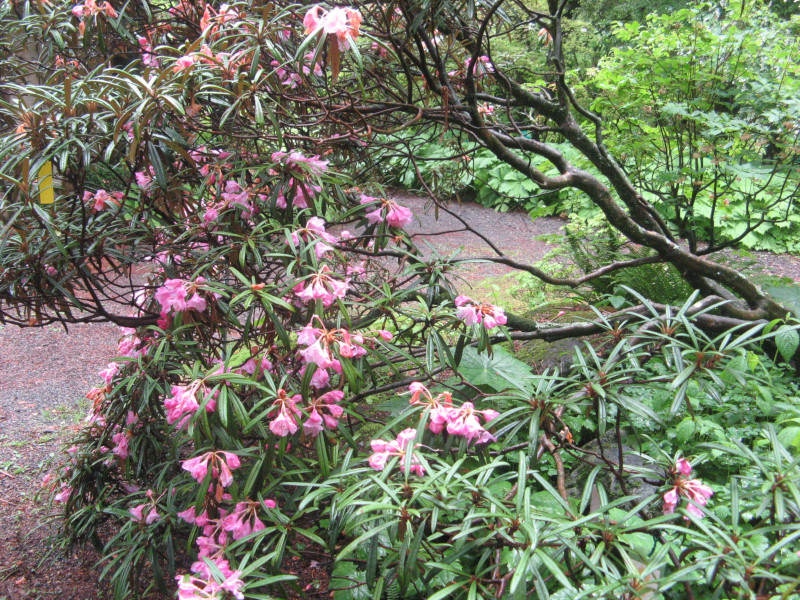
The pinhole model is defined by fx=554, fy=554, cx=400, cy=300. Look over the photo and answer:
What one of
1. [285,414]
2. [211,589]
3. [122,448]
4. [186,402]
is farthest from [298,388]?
[122,448]

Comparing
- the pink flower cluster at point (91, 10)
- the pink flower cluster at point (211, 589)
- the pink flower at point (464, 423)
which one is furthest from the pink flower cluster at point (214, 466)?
the pink flower cluster at point (91, 10)

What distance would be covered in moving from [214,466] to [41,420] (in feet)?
8.38

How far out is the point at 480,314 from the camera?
4.93ft

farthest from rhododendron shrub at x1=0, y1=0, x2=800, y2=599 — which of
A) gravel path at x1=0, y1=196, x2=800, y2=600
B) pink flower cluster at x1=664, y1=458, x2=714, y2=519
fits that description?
gravel path at x1=0, y1=196, x2=800, y2=600

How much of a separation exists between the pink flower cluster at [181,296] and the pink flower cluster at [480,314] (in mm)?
694

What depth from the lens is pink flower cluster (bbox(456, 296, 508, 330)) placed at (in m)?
1.47

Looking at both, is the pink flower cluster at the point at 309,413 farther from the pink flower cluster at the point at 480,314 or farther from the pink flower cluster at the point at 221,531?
the pink flower cluster at the point at 480,314

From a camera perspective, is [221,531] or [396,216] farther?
[396,216]

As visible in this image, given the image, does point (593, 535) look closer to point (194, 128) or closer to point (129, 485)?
point (194, 128)

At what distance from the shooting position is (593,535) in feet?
3.38

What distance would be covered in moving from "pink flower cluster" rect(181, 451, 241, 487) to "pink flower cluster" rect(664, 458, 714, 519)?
934 millimetres

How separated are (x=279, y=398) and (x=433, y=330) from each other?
0.49 m

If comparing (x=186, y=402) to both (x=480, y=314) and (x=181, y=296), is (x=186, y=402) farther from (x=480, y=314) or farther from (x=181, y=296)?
(x=480, y=314)

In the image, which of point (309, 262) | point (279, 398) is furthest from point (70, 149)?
point (279, 398)
